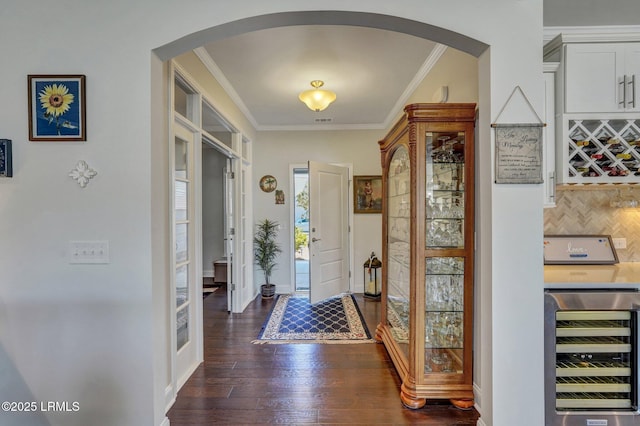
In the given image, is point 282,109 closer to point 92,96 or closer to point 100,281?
point 92,96

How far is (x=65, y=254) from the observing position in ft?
5.20

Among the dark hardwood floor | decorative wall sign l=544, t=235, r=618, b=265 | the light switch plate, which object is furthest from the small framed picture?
the light switch plate

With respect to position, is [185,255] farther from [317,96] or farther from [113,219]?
[317,96]

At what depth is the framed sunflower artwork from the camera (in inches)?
61.2

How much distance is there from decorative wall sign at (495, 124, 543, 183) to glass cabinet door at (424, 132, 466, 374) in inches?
17.5

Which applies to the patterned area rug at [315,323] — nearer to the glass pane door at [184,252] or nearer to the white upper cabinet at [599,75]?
the glass pane door at [184,252]

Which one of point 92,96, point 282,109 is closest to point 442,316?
point 92,96

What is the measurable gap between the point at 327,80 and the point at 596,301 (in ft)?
9.41

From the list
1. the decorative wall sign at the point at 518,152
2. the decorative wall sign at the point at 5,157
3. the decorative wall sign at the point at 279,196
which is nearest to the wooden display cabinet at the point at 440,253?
the decorative wall sign at the point at 518,152

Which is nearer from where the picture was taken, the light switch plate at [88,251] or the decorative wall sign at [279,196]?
the light switch plate at [88,251]

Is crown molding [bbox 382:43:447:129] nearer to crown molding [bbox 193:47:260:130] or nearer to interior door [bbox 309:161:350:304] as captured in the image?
interior door [bbox 309:161:350:304]

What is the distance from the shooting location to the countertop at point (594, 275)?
165 cm

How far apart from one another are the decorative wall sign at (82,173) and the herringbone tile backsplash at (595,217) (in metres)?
3.08

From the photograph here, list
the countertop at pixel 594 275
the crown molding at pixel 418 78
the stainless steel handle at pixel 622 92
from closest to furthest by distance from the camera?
1. the countertop at pixel 594 275
2. the stainless steel handle at pixel 622 92
3. the crown molding at pixel 418 78
